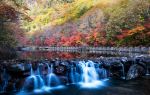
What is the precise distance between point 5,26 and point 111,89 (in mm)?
11661

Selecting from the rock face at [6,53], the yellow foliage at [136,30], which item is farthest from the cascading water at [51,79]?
the yellow foliage at [136,30]

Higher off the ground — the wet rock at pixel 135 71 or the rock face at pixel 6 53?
the rock face at pixel 6 53

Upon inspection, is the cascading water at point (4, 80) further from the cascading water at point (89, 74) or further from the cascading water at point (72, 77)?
the cascading water at point (89, 74)

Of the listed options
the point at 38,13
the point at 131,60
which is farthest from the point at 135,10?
the point at 38,13

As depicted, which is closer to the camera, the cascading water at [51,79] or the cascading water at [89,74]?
the cascading water at [51,79]

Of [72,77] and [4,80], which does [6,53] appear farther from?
[4,80]

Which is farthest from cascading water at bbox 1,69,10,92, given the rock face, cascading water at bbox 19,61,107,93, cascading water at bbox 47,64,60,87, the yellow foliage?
the yellow foliage

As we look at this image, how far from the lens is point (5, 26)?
2802 cm

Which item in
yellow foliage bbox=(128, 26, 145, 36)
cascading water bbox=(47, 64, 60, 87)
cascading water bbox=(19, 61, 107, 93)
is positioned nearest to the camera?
cascading water bbox=(19, 61, 107, 93)

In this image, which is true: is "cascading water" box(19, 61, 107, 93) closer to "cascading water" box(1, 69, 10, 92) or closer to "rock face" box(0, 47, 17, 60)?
"cascading water" box(1, 69, 10, 92)

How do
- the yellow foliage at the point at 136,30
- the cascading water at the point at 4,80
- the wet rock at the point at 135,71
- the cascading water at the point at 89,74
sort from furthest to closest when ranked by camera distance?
the yellow foliage at the point at 136,30, the wet rock at the point at 135,71, the cascading water at the point at 89,74, the cascading water at the point at 4,80

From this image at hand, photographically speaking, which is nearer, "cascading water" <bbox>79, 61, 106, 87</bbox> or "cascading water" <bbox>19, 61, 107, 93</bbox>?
"cascading water" <bbox>19, 61, 107, 93</bbox>

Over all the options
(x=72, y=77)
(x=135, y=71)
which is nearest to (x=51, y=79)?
(x=72, y=77)

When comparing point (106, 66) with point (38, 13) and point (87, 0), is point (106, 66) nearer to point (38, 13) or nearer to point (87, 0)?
point (87, 0)
